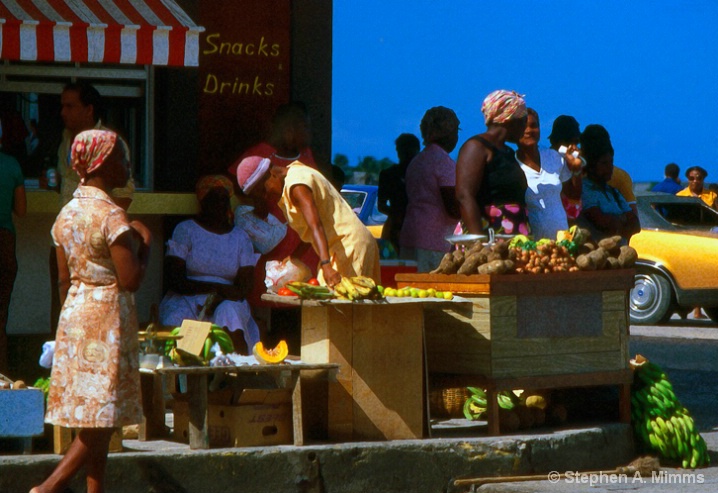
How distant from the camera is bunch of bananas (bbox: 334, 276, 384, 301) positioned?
23.8 feet

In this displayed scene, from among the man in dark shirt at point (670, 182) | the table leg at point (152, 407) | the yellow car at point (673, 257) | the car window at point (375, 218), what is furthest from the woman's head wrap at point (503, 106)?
the man in dark shirt at point (670, 182)

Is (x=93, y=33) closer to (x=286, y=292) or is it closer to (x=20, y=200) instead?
(x=20, y=200)

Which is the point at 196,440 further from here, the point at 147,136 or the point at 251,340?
the point at 147,136

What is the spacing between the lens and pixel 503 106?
8266 millimetres

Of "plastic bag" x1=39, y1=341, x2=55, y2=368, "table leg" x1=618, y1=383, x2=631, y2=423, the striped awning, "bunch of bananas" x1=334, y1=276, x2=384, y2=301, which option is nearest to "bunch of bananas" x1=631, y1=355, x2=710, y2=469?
"table leg" x1=618, y1=383, x2=631, y2=423

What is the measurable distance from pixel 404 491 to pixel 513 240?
1.69m

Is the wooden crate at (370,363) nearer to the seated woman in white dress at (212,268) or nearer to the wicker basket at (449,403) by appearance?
the wicker basket at (449,403)

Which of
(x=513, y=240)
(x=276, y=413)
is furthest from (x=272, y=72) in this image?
(x=276, y=413)

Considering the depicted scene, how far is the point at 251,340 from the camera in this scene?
9078 millimetres

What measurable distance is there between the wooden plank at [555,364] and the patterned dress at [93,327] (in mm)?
2444

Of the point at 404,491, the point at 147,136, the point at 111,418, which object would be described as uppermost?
the point at 147,136

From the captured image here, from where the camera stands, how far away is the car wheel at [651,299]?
16.7 meters

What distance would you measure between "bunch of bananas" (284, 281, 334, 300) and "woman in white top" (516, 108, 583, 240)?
206cm

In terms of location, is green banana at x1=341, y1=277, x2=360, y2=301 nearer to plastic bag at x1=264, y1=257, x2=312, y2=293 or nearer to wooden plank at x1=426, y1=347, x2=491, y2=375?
wooden plank at x1=426, y1=347, x2=491, y2=375
